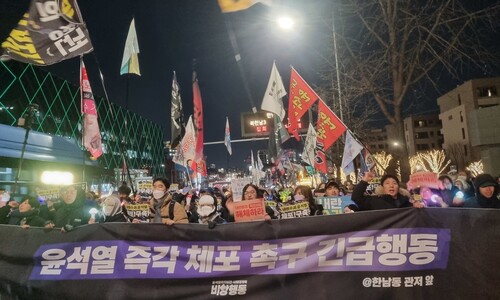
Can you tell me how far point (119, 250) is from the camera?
5457 mm

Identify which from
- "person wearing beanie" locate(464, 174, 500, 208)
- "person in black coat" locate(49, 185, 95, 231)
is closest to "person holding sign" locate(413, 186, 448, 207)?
"person wearing beanie" locate(464, 174, 500, 208)

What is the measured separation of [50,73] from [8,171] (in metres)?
48.6

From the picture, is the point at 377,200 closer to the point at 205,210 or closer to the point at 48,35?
the point at 205,210

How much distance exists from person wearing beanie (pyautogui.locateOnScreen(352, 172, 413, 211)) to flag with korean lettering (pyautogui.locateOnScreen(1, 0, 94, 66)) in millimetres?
7048

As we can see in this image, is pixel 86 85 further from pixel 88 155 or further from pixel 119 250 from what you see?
pixel 119 250

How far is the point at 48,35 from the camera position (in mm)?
8586

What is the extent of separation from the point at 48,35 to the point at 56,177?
943 centimetres

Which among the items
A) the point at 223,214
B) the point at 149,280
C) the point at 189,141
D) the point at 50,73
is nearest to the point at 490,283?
the point at 149,280

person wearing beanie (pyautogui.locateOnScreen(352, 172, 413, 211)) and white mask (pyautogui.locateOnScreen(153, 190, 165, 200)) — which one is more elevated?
white mask (pyautogui.locateOnScreen(153, 190, 165, 200))

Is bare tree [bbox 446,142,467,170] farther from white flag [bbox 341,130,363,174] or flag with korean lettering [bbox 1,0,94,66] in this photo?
flag with korean lettering [bbox 1,0,94,66]

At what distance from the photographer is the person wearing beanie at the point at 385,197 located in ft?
18.9

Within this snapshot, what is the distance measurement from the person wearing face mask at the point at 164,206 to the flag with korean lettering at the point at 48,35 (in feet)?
14.5

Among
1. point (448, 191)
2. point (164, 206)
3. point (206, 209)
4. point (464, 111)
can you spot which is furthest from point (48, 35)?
point (464, 111)

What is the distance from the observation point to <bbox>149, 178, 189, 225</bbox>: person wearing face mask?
6059 millimetres
